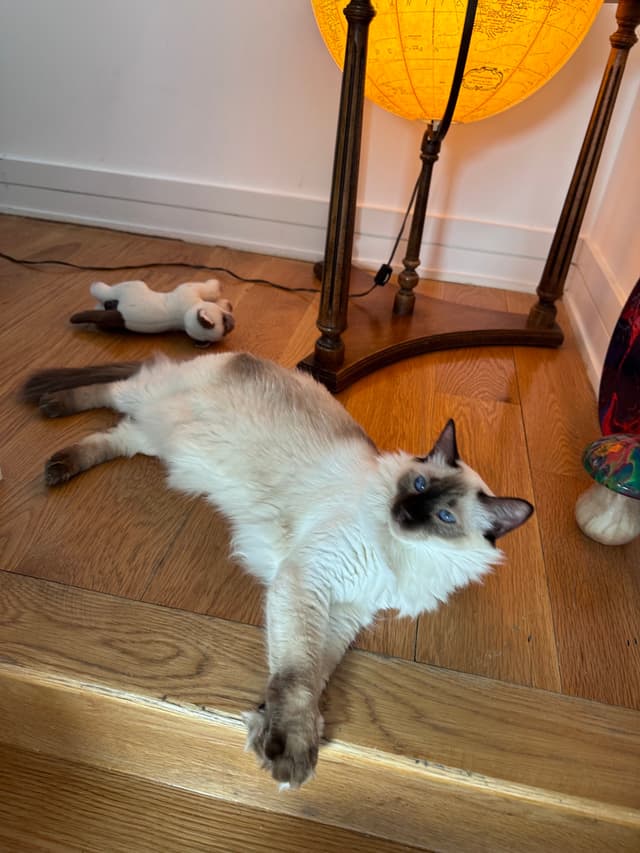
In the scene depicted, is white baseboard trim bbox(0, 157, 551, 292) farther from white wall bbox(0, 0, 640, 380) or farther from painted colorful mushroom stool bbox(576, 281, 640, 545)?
painted colorful mushroom stool bbox(576, 281, 640, 545)

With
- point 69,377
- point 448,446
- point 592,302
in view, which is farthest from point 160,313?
point 592,302

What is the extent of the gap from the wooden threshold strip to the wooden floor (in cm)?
5

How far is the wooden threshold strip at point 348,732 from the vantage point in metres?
0.83

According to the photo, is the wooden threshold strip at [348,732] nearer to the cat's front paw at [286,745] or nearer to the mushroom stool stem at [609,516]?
the cat's front paw at [286,745]

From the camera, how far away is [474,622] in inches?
40.2

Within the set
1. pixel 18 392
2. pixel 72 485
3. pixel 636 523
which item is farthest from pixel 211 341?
pixel 636 523

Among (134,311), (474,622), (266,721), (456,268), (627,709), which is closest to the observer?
(266,721)

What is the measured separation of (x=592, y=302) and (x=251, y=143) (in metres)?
1.36

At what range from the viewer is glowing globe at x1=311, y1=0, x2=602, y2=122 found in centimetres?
137

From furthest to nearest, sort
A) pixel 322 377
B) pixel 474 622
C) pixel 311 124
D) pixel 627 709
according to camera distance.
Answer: pixel 311 124 < pixel 322 377 < pixel 474 622 < pixel 627 709

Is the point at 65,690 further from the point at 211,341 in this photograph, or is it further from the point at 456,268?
the point at 456,268

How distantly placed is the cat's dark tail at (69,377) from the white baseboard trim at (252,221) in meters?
1.11

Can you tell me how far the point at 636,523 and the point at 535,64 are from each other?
3.87ft

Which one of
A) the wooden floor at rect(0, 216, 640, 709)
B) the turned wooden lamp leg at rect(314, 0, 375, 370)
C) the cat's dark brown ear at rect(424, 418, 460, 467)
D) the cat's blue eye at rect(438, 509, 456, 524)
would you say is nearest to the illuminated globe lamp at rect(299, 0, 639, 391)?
the turned wooden lamp leg at rect(314, 0, 375, 370)
